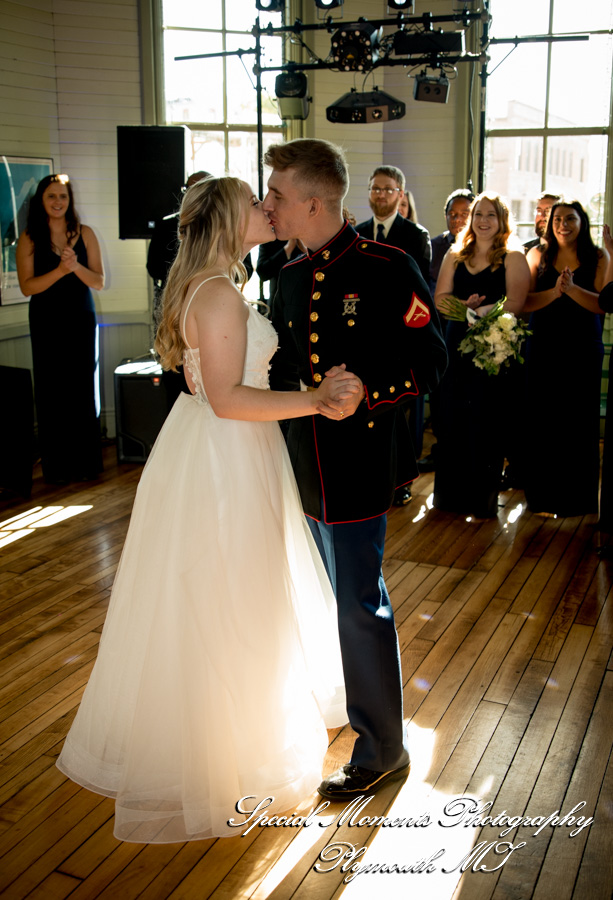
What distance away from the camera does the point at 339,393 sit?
2.16m

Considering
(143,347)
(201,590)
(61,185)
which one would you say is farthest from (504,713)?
(143,347)

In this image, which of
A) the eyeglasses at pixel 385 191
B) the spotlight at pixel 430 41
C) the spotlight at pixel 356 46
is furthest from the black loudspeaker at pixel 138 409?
the spotlight at pixel 430 41

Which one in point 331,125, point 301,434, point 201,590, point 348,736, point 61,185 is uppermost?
point 331,125

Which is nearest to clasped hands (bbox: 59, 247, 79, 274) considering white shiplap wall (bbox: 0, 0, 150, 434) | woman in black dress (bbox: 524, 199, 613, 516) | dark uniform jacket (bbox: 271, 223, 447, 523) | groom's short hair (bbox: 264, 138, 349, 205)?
white shiplap wall (bbox: 0, 0, 150, 434)

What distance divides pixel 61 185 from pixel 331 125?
119 inches

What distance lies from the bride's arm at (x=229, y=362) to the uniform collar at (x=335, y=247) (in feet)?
0.82

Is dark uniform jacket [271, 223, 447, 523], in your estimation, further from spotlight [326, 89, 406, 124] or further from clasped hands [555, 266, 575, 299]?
spotlight [326, 89, 406, 124]

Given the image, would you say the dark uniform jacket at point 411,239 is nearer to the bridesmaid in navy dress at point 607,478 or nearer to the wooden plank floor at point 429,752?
the bridesmaid in navy dress at point 607,478

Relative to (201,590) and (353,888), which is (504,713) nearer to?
(353,888)

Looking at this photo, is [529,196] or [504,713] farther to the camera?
[529,196]

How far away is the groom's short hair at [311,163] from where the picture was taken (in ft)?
7.53

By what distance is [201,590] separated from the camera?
2.41 m

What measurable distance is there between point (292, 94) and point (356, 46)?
2.08 feet

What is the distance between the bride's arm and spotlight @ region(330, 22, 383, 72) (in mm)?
5192
